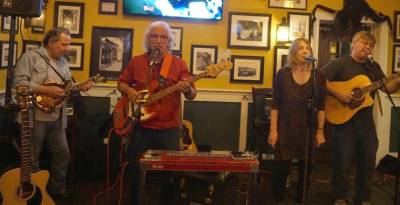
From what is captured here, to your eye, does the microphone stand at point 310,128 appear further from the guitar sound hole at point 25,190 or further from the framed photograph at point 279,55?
the framed photograph at point 279,55

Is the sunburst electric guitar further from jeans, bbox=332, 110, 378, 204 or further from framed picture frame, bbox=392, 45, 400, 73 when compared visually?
framed picture frame, bbox=392, 45, 400, 73

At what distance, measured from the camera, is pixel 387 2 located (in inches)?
195

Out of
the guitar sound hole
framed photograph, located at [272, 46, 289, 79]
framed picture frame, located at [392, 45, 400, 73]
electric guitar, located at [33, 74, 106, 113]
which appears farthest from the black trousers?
framed picture frame, located at [392, 45, 400, 73]

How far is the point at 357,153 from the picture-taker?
3189 mm

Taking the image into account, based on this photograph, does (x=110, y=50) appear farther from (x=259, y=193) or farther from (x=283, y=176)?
(x=283, y=176)

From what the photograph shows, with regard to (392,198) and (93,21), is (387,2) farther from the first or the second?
(93,21)

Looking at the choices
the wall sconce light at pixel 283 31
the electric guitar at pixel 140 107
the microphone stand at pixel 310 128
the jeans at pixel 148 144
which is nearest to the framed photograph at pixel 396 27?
the wall sconce light at pixel 283 31

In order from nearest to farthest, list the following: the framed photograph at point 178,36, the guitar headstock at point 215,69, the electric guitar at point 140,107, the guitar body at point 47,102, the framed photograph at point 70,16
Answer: the electric guitar at point 140,107 < the guitar headstock at point 215,69 < the guitar body at point 47,102 < the framed photograph at point 70,16 < the framed photograph at point 178,36

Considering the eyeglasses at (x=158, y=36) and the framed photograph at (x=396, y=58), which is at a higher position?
the framed photograph at (x=396, y=58)

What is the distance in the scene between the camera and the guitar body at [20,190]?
8.79 feet

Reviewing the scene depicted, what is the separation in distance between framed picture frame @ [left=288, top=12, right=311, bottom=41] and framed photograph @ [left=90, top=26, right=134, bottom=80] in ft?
6.33

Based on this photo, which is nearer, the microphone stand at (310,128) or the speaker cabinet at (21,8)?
the microphone stand at (310,128)

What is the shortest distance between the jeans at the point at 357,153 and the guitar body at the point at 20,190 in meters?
2.23

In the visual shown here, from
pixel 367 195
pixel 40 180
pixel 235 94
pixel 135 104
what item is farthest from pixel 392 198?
pixel 40 180
